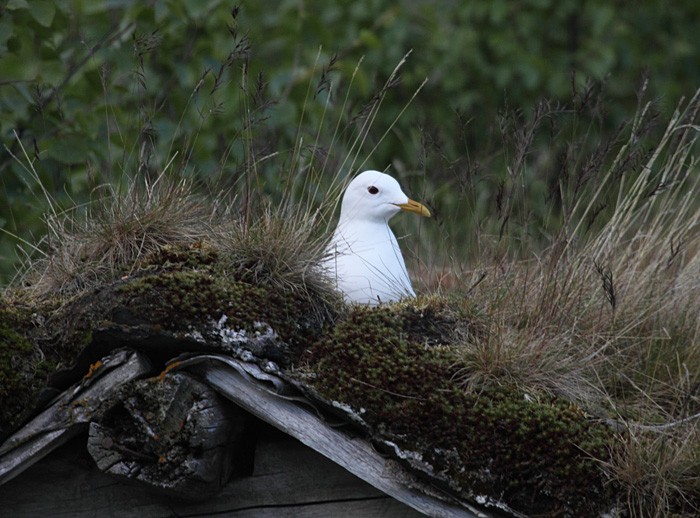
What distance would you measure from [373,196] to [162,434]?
148 cm

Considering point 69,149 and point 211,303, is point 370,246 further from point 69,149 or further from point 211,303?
point 69,149

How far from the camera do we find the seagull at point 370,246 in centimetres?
408

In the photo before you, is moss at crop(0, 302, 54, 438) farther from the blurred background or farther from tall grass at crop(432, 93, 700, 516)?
tall grass at crop(432, 93, 700, 516)

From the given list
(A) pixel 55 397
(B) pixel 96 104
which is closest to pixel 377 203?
(A) pixel 55 397

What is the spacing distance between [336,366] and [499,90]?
779 centimetres

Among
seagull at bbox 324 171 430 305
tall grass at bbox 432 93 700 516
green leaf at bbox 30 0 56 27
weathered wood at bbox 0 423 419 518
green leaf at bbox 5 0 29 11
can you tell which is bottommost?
weathered wood at bbox 0 423 419 518

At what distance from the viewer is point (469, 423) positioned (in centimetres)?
332

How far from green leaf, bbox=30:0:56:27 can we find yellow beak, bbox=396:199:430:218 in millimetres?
2272

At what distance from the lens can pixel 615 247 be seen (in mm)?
4590

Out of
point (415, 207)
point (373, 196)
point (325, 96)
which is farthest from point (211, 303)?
point (325, 96)

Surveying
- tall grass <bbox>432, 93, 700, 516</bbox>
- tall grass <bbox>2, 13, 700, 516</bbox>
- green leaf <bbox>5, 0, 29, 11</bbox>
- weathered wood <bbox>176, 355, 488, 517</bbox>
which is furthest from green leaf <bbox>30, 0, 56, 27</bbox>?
weathered wood <bbox>176, 355, 488, 517</bbox>

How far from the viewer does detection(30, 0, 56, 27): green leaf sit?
5.49 m

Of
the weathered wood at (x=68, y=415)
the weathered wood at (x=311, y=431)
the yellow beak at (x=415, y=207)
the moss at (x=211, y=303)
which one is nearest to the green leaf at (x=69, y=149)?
the yellow beak at (x=415, y=207)

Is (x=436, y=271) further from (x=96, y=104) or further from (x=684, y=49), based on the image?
(x=684, y=49)
